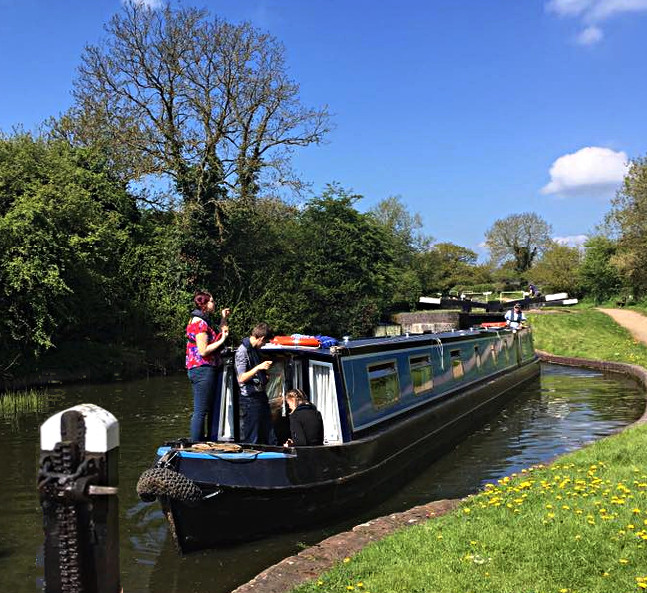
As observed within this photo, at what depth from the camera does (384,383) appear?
8.76m

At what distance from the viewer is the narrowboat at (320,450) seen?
5.78 metres

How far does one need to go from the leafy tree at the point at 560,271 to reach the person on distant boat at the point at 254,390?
44862 millimetres

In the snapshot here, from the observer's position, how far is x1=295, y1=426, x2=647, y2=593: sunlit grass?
4121mm

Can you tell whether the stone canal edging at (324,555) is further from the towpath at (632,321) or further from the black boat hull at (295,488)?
the towpath at (632,321)

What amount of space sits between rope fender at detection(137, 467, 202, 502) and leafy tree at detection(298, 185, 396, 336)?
23774 millimetres

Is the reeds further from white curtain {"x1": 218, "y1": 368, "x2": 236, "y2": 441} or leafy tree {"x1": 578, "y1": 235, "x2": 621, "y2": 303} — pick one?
leafy tree {"x1": 578, "y1": 235, "x2": 621, "y2": 303}

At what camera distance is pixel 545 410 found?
14.2m

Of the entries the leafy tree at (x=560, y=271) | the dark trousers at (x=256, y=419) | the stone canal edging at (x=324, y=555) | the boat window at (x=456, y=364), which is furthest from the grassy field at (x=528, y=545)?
the leafy tree at (x=560, y=271)

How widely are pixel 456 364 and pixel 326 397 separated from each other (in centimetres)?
563

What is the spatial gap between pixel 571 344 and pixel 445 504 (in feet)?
71.2

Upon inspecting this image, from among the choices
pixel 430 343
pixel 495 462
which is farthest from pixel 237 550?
pixel 430 343

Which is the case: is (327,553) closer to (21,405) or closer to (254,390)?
(254,390)

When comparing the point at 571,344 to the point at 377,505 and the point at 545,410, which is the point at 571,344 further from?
the point at 377,505

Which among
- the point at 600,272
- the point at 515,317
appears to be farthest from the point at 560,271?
the point at 515,317
